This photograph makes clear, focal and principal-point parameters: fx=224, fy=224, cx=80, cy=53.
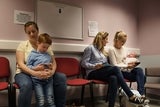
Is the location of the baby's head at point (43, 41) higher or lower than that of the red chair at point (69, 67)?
higher

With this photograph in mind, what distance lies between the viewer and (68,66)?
376 cm

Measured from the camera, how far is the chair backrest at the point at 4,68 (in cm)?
317

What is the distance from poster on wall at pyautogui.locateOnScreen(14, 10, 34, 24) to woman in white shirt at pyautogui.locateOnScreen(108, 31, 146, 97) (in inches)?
58.2

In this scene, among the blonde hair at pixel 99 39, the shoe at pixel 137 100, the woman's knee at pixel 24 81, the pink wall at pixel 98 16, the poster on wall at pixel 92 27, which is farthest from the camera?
the poster on wall at pixel 92 27

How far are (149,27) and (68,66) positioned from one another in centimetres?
228

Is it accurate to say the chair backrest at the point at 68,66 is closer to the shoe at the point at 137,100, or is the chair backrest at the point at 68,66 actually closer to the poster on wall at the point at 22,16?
the poster on wall at the point at 22,16

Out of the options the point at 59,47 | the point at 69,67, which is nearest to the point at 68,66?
the point at 69,67

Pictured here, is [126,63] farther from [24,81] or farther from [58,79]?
[24,81]

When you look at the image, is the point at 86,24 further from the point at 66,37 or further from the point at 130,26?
the point at 130,26

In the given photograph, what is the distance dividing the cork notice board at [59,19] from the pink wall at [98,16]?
3.9 inches

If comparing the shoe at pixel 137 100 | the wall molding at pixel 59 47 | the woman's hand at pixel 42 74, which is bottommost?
the shoe at pixel 137 100

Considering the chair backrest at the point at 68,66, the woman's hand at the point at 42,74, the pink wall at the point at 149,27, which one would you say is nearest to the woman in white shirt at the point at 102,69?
the chair backrest at the point at 68,66

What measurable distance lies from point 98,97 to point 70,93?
66 cm

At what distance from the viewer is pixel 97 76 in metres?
3.51
